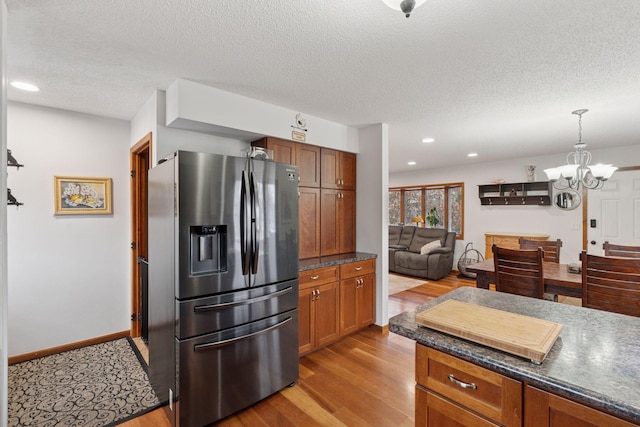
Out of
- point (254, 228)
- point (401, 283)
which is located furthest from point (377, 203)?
point (401, 283)

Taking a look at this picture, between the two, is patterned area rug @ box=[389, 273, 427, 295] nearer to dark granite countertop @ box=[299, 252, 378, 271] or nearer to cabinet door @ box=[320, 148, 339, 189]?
dark granite countertop @ box=[299, 252, 378, 271]

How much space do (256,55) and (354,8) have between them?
29.4 inches

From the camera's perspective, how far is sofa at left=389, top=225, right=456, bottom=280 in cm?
594

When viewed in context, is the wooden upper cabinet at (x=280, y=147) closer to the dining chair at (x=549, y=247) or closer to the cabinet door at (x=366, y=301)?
the cabinet door at (x=366, y=301)

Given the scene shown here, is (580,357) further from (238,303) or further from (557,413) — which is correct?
(238,303)

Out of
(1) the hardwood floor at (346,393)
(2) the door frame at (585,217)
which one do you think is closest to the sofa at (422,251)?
(2) the door frame at (585,217)

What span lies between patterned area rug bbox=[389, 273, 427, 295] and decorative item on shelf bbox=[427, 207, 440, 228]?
5.42 feet

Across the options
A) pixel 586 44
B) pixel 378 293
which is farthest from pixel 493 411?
pixel 378 293

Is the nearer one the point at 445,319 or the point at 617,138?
the point at 445,319

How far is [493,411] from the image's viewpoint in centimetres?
103

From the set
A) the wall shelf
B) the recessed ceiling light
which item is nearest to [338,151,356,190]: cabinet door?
the recessed ceiling light

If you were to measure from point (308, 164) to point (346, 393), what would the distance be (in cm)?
215

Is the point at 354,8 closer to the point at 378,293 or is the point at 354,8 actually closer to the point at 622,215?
the point at 378,293

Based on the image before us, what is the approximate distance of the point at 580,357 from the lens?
3.34ft
